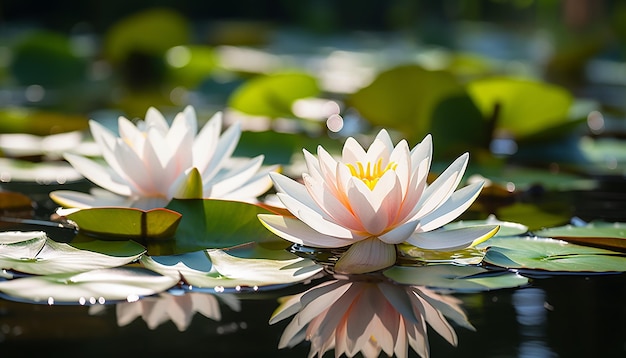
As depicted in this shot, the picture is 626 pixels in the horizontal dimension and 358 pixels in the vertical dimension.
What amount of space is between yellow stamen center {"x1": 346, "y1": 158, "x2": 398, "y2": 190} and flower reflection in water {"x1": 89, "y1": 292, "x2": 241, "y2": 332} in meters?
0.22

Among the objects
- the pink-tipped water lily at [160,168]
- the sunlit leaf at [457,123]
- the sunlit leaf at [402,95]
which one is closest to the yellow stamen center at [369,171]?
the pink-tipped water lily at [160,168]

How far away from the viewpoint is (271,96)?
2.10 m

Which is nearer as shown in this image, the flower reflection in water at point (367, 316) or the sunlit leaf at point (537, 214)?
the flower reflection in water at point (367, 316)

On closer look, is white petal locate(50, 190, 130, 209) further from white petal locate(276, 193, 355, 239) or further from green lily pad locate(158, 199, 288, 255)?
white petal locate(276, 193, 355, 239)

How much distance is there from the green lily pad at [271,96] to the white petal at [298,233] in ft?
3.79

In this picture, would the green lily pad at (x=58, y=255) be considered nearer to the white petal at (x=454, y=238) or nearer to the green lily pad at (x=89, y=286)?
the green lily pad at (x=89, y=286)

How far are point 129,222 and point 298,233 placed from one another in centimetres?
21

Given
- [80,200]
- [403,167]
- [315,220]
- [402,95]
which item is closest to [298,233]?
[315,220]

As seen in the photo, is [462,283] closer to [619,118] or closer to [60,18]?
[619,118]

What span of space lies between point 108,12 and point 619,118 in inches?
152

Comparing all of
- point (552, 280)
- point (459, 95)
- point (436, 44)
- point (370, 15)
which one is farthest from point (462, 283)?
point (370, 15)

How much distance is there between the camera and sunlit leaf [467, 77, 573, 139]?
1813 mm

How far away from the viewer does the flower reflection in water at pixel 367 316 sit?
0.69 m

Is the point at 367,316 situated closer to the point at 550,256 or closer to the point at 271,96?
the point at 550,256
